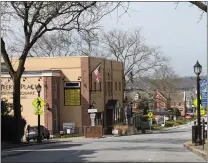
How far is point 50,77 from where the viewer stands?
52719 millimetres

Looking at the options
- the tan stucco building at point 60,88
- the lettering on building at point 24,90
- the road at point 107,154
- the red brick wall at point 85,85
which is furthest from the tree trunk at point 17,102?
the red brick wall at point 85,85

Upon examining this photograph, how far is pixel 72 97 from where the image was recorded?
55.3 metres

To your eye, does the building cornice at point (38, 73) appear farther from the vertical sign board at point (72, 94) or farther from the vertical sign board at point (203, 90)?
the vertical sign board at point (203, 90)

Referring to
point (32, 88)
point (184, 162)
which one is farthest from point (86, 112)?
point (184, 162)

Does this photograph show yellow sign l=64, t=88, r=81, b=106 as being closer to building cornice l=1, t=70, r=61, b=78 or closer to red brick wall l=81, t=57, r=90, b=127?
red brick wall l=81, t=57, r=90, b=127

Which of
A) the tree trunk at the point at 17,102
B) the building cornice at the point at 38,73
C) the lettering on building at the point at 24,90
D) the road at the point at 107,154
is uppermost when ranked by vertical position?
the building cornice at the point at 38,73

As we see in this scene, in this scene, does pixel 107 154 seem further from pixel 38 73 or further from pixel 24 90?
pixel 24 90

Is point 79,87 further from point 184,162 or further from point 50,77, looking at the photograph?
point 184,162

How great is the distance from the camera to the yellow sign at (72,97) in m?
55.2

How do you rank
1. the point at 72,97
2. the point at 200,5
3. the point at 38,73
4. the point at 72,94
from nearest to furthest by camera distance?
the point at 200,5, the point at 38,73, the point at 72,97, the point at 72,94

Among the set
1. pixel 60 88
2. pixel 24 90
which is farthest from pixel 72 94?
pixel 24 90

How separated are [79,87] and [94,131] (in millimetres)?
6869

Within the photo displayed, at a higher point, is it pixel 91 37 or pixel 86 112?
pixel 91 37

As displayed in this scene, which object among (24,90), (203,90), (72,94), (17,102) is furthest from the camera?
(72,94)
